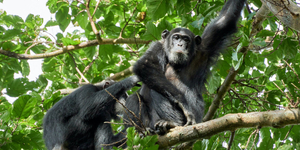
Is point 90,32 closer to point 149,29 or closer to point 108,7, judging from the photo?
point 108,7

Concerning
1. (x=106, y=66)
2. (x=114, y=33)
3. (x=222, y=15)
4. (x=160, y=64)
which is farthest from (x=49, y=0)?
(x=222, y=15)

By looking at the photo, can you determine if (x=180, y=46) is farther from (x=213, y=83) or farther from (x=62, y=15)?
(x=62, y=15)

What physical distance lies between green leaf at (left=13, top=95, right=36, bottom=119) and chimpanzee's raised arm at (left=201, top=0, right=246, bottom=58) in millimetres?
3335

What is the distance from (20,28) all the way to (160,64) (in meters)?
3.62

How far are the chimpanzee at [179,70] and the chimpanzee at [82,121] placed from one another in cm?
59

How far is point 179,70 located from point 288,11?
2.41 meters

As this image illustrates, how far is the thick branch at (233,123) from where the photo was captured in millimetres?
2865

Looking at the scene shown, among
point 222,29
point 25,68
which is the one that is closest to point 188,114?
point 222,29

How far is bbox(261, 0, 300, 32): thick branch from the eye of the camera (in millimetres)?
3145

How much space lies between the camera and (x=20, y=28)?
253 inches

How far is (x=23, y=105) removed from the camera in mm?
4852

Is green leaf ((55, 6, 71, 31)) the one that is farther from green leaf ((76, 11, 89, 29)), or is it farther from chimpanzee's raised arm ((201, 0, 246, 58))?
chimpanzee's raised arm ((201, 0, 246, 58))

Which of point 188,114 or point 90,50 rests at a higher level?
point 90,50

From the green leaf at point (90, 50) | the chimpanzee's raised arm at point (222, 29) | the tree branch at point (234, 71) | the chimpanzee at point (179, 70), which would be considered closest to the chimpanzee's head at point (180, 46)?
the chimpanzee at point (179, 70)
